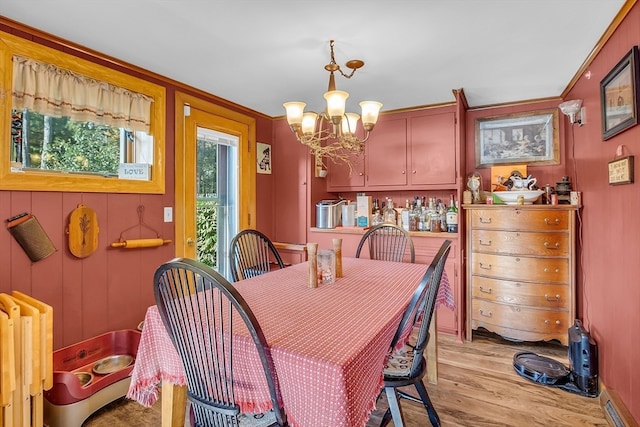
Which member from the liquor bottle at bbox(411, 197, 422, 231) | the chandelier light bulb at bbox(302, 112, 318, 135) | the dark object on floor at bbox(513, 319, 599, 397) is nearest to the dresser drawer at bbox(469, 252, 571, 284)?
the dark object on floor at bbox(513, 319, 599, 397)

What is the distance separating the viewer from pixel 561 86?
288 cm

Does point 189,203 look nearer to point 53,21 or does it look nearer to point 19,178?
point 19,178

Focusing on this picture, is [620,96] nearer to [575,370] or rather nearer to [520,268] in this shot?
[520,268]

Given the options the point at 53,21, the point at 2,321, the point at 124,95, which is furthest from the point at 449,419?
the point at 53,21

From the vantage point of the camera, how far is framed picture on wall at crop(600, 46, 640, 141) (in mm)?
1637

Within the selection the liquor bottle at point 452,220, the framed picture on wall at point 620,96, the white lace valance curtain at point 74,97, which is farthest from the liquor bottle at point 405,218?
the white lace valance curtain at point 74,97

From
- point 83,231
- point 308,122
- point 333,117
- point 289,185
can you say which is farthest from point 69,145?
point 289,185

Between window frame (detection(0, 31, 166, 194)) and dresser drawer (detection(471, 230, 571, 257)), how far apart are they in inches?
108

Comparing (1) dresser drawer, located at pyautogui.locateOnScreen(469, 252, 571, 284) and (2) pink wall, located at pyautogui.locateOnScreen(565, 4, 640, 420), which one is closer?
(2) pink wall, located at pyautogui.locateOnScreen(565, 4, 640, 420)

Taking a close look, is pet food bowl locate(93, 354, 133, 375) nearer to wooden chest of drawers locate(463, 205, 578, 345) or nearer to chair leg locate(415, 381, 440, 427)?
chair leg locate(415, 381, 440, 427)

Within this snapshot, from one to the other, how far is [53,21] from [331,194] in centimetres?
Answer: 292

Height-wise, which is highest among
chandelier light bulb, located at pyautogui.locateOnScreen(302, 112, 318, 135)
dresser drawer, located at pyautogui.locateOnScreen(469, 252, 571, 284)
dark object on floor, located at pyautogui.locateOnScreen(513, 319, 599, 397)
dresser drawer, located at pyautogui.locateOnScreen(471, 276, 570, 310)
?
chandelier light bulb, located at pyautogui.locateOnScreen(302, 112, 318, 135)

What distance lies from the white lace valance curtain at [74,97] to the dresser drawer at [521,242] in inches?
115

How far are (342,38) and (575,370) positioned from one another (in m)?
2.64
